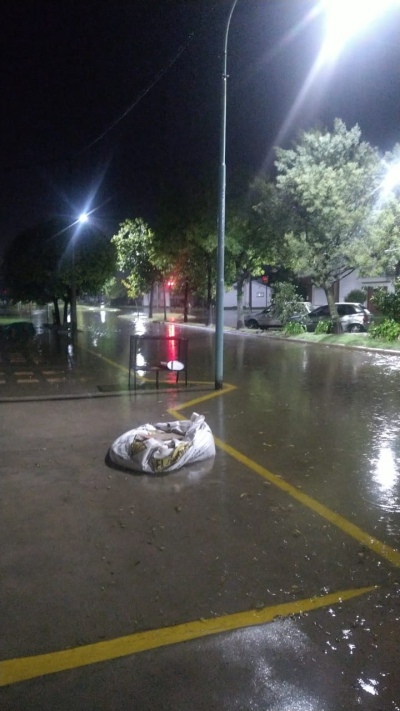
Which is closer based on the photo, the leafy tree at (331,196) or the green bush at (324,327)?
the leafy tree at (331,196)

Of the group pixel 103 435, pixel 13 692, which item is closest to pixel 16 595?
pixel 13 692

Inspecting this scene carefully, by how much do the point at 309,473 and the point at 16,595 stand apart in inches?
144

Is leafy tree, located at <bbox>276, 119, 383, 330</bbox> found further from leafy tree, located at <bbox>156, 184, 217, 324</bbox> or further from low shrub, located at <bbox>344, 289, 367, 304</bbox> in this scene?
low shrub, located at <bbox>344, 289, 367, 304</bbox>

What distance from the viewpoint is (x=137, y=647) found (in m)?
3.39

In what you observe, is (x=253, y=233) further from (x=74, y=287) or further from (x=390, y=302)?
(x=390, y=302)

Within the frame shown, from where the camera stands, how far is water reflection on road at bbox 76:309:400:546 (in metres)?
6.01

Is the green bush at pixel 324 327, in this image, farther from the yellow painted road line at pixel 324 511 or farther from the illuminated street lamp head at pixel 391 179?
the yellow painted road line at pixel 324 511

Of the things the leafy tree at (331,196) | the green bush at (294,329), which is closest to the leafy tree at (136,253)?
the green bush at (294,329)

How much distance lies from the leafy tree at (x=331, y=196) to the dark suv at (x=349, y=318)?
4.69 metres

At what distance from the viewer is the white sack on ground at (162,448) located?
21.4 ft

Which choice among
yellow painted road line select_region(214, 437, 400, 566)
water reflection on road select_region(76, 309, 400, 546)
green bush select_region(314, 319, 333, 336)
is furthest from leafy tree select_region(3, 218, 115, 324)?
yellow painted road line select_region(214, 437, 400, 566)

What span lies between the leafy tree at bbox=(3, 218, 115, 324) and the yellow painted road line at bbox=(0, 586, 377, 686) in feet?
92.9

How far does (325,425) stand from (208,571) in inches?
203

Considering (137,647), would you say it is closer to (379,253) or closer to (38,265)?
(379,253)
